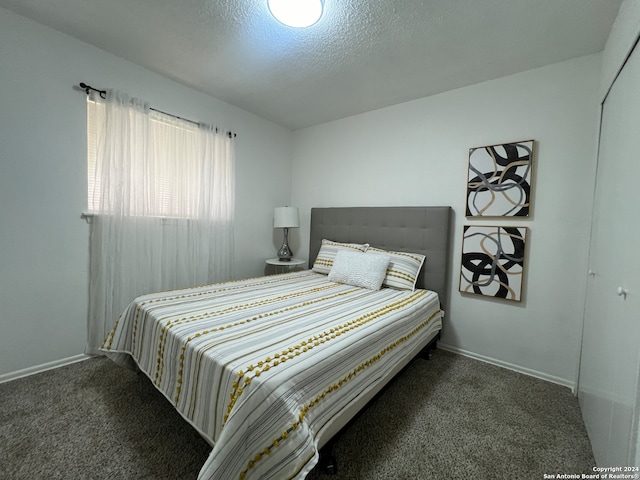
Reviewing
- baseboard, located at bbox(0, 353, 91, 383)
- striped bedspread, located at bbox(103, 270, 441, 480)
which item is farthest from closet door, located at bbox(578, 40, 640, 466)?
baseboard, located at bbox(0, 353, 91, 383)

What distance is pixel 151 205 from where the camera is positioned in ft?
7.82

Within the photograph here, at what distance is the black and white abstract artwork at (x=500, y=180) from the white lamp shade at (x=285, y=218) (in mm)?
1916

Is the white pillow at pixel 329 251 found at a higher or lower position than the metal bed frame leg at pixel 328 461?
higher

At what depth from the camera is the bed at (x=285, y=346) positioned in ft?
3.02

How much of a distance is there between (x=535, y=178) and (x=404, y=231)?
1108 mm

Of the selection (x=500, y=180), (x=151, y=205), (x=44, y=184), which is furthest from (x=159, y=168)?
(x=500, y=180)

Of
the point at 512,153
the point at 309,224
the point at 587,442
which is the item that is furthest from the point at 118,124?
the point at 587,442

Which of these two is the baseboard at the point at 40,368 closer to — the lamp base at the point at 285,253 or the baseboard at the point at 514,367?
the lamp base at the point at 285,253

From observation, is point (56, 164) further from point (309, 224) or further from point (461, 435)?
point (461, 435)

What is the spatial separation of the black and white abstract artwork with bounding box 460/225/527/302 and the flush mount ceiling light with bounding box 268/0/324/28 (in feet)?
6.52

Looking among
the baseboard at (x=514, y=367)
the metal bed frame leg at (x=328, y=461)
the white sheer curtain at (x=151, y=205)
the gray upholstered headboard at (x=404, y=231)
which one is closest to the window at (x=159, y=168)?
the white sheer curtain at (x=151, y=205)

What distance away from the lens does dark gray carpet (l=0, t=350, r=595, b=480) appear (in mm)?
1234

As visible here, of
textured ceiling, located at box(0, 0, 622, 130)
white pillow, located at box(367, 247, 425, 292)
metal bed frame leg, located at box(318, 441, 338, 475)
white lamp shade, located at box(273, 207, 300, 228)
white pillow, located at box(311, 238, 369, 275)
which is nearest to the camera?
metal bed frame leg, located at box(318, 441, 338, 475)

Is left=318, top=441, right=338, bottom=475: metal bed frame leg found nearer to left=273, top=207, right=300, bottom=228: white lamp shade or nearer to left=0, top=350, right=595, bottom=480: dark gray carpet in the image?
left=0, top=350, right=595, bottom=480: dark gray carpet
